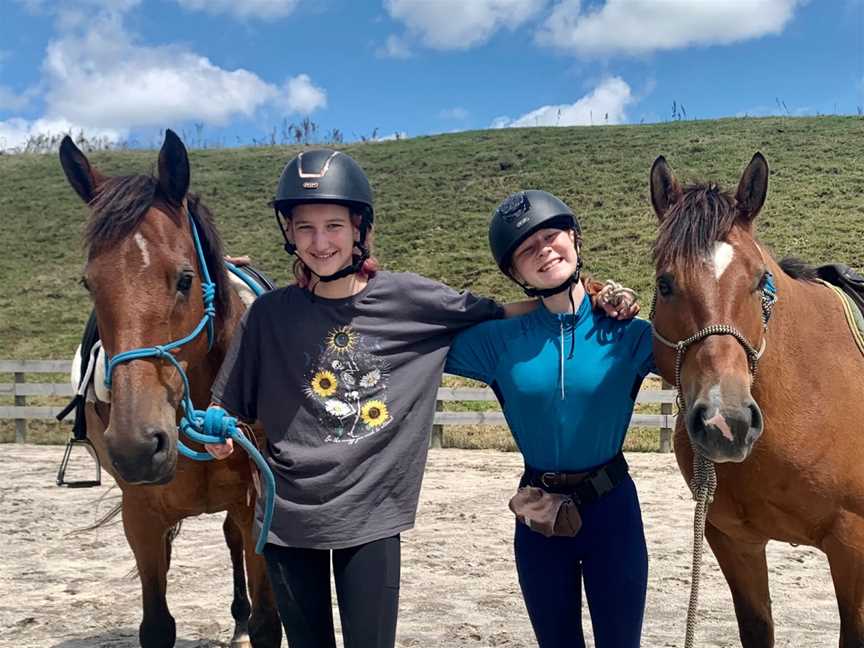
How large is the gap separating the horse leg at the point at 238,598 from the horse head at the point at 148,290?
1.80 metres

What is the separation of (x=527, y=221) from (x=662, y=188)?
66 centimetres

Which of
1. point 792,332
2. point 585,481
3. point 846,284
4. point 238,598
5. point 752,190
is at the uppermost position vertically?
point 752,190

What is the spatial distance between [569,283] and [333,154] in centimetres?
89

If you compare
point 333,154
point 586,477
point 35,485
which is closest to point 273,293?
point 333,154

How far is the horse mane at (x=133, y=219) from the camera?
2.51 metres

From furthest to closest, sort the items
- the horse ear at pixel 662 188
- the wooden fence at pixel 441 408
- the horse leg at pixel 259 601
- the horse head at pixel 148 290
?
the wooden fence at pixel 441 408 < the horse leg at pixel 259 601 < the horse ear at pixel 662 188 < the horse head at pixel 148 290

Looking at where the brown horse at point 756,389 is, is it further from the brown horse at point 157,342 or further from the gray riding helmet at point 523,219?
the brown horse at point 157,342

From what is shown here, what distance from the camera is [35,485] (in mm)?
8055

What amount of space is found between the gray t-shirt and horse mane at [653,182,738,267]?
706mm

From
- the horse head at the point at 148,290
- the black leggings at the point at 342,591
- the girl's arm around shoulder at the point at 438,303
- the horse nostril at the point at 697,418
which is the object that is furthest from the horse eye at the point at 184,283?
the horse nostril at the point at 697,418

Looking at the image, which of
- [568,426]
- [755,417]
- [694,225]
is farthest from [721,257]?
[568,426]

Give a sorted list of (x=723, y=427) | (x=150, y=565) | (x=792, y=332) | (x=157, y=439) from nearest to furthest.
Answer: (x=723, y=427), (x=157, y=439), (x=792, y=332), (x=150, y=565)

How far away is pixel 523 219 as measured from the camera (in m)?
2.41

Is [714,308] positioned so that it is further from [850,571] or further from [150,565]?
[150,565]
